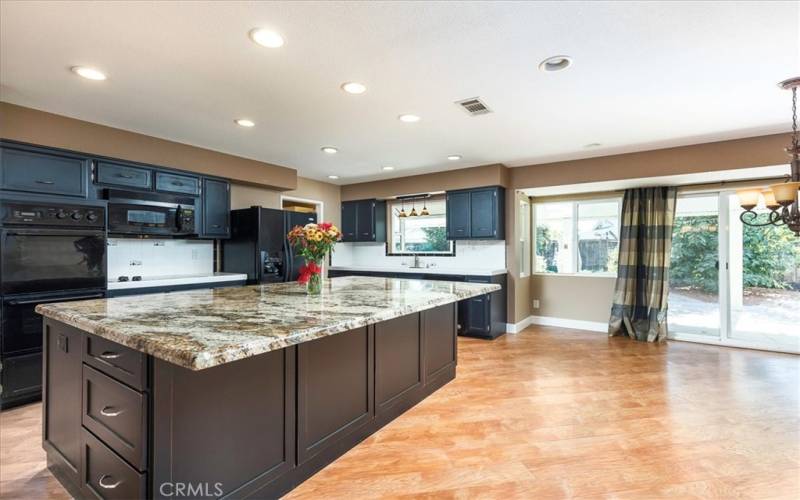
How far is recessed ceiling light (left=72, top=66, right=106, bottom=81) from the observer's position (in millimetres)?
2395

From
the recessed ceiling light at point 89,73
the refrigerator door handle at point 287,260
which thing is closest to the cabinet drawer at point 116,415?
the recessed ceiling light at point 89,73

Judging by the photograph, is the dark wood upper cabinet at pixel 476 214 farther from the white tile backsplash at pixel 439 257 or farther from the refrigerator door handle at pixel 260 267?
the refrigerator door handle at pixel 260 267

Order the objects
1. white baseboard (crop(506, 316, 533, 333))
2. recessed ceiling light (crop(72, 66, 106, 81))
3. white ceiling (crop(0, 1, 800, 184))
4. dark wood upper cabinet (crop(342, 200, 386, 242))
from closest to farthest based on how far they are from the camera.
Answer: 1. white ceiling (crop(0, 1, 800, 184))
2. recessed ceiling light (crop(72, 66, 106, 81))
3. white baseboard (crop(506, 316, 533, 333))
4. dark wood upper cabinet (crop(342, 200, 386, 242))

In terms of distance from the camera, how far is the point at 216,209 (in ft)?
14.4

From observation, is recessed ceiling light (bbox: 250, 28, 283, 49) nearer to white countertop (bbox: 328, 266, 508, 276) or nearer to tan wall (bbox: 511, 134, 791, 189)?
white countertop (bbox: 328, 266, 508, 276)

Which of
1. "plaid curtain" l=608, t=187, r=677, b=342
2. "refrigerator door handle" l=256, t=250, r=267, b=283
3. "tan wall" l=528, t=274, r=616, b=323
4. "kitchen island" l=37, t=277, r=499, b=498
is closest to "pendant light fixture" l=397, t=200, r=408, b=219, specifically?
"tan wall" l=528, t=274, r=616, b=323

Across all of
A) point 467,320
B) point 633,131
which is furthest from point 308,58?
point 467,320

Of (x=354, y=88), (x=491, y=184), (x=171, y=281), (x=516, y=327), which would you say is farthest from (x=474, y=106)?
(x=516, y=327)

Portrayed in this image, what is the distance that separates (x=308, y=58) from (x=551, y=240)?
4.73 m

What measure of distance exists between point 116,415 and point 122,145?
10.1 ft

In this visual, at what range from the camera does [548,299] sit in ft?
19.0

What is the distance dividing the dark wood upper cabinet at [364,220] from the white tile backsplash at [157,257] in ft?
7.77

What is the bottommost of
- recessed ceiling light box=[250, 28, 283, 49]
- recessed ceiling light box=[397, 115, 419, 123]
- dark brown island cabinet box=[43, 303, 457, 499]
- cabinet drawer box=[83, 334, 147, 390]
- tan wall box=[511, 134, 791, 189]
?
dark brown island cabinet box=[43, 303, 457, 499]

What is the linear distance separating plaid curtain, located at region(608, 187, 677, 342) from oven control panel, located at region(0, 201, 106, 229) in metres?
5.89
